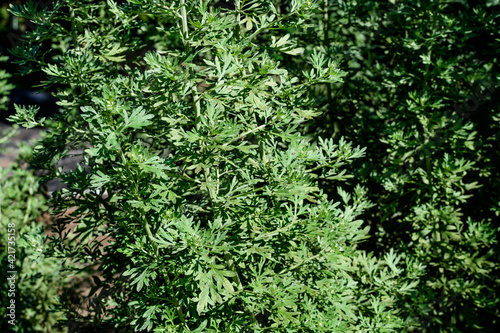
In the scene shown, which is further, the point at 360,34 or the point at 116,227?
Answer: the point at 360,34

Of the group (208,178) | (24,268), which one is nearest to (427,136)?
(208,178)

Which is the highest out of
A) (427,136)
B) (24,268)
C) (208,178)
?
(208,178)

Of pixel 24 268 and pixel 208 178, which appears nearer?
pixel 208 178

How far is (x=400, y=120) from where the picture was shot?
11.2 ft

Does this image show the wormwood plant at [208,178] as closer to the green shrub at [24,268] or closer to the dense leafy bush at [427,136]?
the dense leafy bush at [427,136]

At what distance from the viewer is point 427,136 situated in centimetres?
320

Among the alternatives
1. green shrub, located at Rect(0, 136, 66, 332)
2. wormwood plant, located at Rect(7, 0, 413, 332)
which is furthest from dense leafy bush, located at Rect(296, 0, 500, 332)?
green shrub, located at Rect(0, 136, 66, 332)

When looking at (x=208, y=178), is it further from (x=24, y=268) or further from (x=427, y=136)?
(x=24, y=268)

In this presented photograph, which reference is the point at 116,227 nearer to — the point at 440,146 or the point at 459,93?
the point at 440,146

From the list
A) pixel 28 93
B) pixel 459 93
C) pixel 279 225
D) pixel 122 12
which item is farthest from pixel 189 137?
pixel 28 93

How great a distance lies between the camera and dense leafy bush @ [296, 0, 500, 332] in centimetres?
316

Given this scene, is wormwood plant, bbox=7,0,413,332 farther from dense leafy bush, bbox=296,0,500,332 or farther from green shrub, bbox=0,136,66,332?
green shrub, bbox=0,136,66,332

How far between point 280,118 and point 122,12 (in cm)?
99

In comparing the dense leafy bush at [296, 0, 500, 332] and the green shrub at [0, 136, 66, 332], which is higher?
the dense leafy bush at [296, 0, 500, 332]
